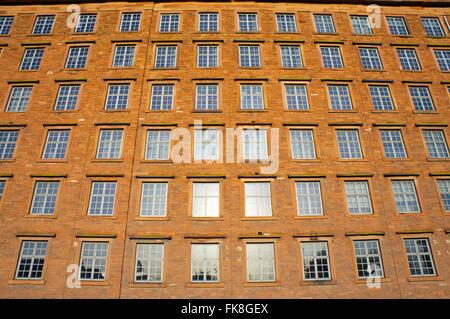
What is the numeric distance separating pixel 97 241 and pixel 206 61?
1259 cm

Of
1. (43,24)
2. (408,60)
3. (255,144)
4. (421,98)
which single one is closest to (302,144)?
(255,144)

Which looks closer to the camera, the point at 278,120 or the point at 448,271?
the point at 448,271

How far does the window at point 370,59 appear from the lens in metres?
21.3

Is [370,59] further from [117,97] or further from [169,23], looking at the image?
[117,97]

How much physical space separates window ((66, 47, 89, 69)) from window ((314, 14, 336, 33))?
15.7m

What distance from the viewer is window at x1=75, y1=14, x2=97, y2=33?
2263 cm

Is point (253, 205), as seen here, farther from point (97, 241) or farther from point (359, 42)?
point (359, 42)

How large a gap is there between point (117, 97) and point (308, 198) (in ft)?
41.3

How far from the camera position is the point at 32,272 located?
51.5 feet

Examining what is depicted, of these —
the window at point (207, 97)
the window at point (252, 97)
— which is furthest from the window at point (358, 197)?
the window at point (207, 97)

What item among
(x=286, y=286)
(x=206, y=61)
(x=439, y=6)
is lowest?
(x=286, y=286)

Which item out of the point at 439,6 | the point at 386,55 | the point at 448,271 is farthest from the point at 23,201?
the point at 439,6

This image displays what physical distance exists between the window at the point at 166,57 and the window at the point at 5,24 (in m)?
10.8
